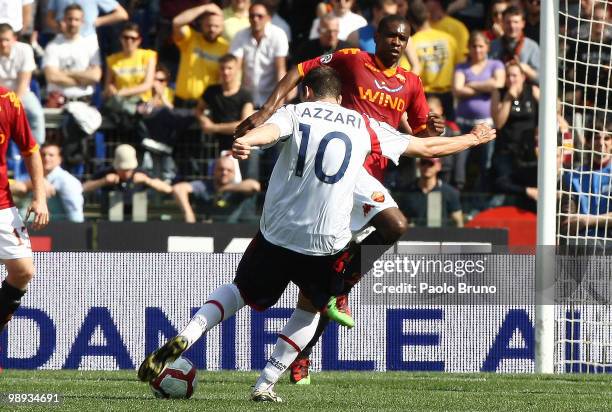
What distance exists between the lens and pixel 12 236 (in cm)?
875

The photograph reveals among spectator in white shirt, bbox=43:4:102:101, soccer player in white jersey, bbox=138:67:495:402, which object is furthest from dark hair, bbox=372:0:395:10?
soccer player in white jersey, bbox=138:67:495:402

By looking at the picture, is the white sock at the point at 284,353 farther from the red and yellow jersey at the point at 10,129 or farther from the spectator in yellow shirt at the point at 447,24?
the spectator in yellow shirt at the point at 447,24

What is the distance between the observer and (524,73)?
15320 millimetres

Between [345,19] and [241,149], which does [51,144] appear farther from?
[241,149]

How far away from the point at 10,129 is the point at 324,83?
8.21 feet

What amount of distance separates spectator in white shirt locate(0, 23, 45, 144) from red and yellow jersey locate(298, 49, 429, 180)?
6049mm

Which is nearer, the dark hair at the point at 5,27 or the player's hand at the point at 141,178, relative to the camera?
the player's hand at the point at 141,178

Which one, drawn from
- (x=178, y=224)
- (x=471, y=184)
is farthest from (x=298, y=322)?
(x=471, y=184)

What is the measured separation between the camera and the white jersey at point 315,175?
24.0 ft

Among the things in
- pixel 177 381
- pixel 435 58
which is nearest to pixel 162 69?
pixel 435 58

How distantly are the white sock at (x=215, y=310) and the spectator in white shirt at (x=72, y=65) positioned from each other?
862 cm

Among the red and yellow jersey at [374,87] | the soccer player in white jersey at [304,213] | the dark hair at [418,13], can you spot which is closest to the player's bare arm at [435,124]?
the red and yellow jersey at [374,87]

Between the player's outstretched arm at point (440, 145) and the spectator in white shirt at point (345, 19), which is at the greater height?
the spectator in white shirt at point (345, 19)

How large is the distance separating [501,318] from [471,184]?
3.96 meters
